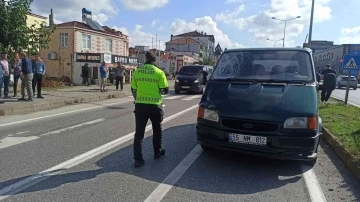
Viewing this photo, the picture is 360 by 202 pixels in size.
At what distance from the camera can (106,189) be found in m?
3.89

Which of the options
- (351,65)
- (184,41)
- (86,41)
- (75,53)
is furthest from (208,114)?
(184,41)

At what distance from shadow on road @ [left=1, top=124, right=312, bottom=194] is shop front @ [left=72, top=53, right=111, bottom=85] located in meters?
21.9

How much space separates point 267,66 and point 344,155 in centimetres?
211

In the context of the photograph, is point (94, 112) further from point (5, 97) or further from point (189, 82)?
point (189, 82)

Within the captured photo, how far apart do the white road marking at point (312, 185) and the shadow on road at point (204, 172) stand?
0.11 meters

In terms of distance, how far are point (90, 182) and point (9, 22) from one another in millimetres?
14021

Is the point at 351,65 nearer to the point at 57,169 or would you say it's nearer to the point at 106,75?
the point at 57,169

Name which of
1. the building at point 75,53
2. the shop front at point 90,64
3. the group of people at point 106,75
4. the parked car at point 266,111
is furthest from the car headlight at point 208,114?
the building at point 75,53

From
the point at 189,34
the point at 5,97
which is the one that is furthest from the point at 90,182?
the point at 189,34

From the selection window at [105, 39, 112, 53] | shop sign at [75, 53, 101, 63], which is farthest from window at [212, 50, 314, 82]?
window at [105, 39, 112, 53]

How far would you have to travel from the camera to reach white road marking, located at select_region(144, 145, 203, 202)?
3.72m

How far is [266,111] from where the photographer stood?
14.9ft

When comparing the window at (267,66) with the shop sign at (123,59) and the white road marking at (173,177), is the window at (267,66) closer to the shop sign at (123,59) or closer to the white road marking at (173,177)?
the white road marking at (173,177)

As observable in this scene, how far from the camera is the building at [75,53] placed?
28.5 meters
